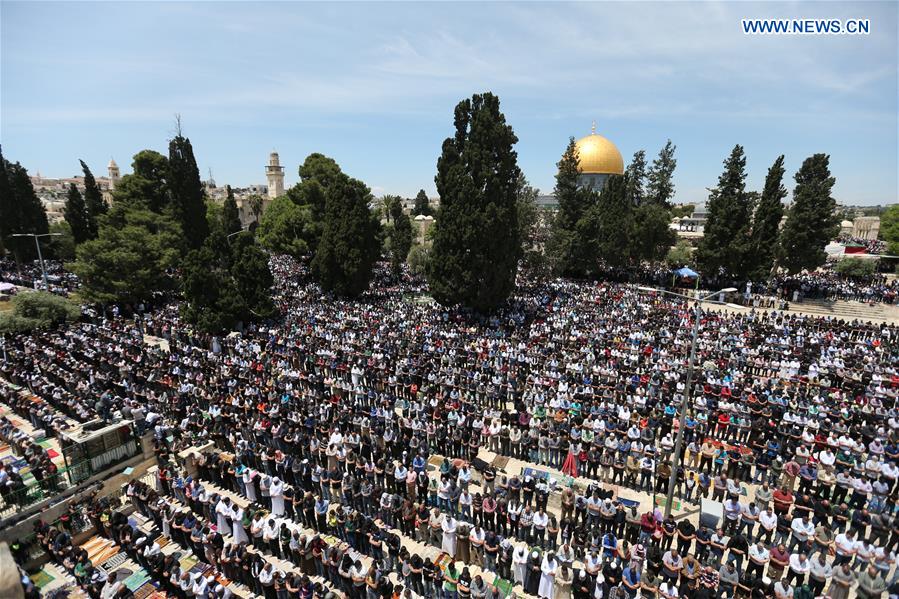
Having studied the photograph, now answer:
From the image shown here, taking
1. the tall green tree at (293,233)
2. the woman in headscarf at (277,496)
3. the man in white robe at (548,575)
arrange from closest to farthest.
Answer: the man in white robe at (548,575)
the woman in headscarf at (277,496)
the tall green tree at (293,233)

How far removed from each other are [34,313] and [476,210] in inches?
1059

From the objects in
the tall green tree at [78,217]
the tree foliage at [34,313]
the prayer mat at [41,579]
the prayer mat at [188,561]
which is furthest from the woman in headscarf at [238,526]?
the tall green tree at [78,217]

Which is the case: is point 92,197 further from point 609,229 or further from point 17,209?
point 609,229

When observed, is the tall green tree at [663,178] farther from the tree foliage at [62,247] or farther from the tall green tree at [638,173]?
the tree foliage at [62,247]

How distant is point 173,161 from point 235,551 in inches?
1325

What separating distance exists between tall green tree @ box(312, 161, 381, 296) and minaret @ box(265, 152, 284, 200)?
5126 centimetres

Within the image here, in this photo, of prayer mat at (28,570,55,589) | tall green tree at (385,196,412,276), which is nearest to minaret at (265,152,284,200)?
tall green tree at (385,196,412,276)

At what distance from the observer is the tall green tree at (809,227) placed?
32.0 m

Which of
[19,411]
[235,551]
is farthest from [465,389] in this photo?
[19,411]

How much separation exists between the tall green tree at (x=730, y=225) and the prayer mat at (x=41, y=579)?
4012cm

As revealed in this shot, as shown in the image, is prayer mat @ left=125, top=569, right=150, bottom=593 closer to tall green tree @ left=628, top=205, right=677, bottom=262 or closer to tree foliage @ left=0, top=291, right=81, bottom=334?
tree foliage @ left=0, top=291, right=81, bottom=334

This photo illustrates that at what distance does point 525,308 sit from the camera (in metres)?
28.9

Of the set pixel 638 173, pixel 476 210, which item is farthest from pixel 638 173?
pixel 476 210

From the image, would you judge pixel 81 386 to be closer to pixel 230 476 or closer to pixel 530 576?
pixel 230 476
